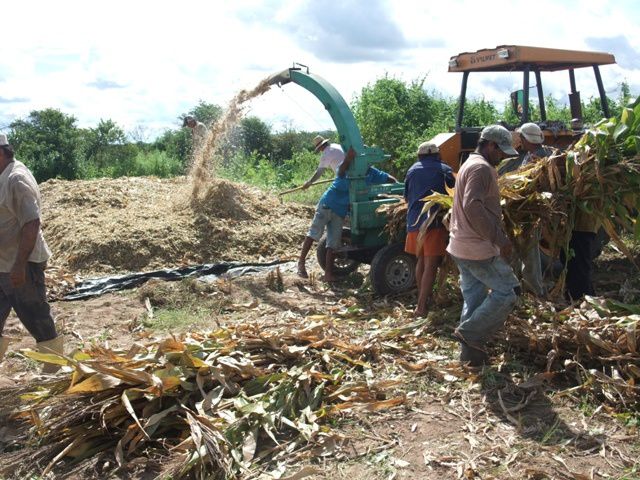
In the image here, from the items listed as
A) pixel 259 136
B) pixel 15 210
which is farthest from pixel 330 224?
pixel 259 136

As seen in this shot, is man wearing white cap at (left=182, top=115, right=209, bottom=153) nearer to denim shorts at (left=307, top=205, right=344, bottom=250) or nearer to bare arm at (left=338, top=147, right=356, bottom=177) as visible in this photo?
denim shorts at (left=307, top=205, right=344, bottom=250)

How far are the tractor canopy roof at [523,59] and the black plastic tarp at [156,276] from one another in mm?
3729

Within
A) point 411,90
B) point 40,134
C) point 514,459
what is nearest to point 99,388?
point 514,459

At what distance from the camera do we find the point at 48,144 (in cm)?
2120

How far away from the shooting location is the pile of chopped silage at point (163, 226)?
9328 mm

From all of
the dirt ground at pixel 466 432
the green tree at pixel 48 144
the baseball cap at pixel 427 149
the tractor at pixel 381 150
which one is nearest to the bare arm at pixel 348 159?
the tractor at pixel 381 150

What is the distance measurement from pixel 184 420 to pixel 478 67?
21.6ft

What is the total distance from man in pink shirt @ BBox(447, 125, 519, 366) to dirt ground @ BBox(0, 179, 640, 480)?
0.34 metres

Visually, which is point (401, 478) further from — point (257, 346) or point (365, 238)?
point (365, 238)

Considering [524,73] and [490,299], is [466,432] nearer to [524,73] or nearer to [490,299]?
[490,299]

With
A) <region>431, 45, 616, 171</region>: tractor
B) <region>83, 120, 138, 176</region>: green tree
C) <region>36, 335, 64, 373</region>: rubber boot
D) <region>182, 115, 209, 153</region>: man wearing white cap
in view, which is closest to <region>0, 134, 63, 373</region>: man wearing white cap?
<region>36, 335, 64, 373</region>: rubber boot

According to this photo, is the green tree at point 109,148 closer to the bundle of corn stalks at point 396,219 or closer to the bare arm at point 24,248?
the bundle of corn stalks at point 396,219

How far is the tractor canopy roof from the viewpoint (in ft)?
27.3

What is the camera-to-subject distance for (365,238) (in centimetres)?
775
